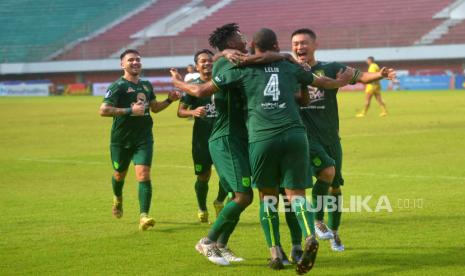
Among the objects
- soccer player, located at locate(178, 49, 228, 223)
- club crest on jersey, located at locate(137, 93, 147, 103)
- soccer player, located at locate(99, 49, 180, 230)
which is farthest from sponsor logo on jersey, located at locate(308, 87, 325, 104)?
club crest on jersey, located at locate(137, 93, 147, 103)

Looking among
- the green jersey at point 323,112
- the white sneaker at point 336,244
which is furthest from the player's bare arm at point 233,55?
the white sneaker at point 336,244

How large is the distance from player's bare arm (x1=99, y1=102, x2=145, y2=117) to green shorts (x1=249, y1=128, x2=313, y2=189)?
318 cm

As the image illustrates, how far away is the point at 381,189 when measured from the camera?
13.8 metres

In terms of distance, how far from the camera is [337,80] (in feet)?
29.5

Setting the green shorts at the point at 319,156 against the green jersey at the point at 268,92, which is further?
the green shorts at the point at 319,156

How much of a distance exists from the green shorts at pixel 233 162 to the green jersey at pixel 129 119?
299 cm

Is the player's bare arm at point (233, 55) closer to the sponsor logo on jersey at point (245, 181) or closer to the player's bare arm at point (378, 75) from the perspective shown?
the sponsor logo on jersey at point (245, 181)

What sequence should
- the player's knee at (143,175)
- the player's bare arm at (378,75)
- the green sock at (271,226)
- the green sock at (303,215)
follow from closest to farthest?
the green sock at (303,215) < the green sock at (271,226) < the player's bare arm at (378,75) < the player's knee at (143,175)

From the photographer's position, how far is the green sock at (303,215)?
792cm

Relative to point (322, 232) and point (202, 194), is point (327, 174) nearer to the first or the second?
point (322, 232)

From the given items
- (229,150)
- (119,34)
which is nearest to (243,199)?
(229,150)

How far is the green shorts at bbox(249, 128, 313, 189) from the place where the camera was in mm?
7938

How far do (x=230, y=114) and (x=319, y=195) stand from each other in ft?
5.34

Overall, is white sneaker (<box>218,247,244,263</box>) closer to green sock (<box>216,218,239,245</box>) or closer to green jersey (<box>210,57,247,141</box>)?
green sock (<box>216,218,239,245</box>)
